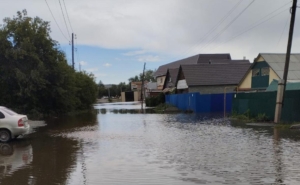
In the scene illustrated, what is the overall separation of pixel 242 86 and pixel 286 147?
25.2 m

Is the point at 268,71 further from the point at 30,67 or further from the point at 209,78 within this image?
the point at 30,67

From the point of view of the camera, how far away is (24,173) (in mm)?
8648

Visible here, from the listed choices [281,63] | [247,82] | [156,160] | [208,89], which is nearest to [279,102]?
[156,160]

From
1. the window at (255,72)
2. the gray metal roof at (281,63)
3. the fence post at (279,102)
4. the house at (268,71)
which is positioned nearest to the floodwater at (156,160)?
the fence post at (279,102)

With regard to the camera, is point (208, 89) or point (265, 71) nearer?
point (265, 71)

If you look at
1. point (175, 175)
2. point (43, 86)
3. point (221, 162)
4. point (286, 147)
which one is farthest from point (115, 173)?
point (43, 86)

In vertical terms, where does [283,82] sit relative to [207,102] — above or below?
above

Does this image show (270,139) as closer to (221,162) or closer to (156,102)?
(221,162)

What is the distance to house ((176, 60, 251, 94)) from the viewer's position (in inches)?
1730

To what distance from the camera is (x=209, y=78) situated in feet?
147

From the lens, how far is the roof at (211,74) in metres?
44.2

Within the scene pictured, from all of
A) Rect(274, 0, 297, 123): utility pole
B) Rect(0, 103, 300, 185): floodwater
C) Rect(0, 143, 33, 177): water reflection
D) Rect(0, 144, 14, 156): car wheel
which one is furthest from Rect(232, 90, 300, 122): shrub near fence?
Rect(0, 144, 14, 156): car wheel

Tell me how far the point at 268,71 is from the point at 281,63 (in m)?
1.34

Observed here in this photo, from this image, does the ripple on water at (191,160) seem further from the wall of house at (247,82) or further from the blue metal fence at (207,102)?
the wall of house at (247,82)
